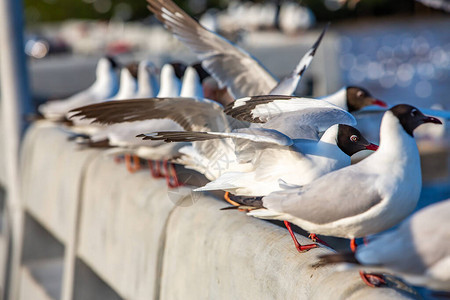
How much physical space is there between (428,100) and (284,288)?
26.1 meters

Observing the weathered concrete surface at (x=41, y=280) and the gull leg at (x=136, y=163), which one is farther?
the weathered concrete surface at (x=41, y=280)

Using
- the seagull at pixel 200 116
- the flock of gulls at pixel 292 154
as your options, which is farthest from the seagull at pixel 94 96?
the seagull at pixel 200 116

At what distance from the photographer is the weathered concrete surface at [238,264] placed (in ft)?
12.2

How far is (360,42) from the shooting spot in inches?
2350

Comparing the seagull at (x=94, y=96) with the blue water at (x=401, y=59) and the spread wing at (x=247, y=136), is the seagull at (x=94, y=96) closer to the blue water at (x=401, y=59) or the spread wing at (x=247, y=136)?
the spread wing at (x=247, y=136)

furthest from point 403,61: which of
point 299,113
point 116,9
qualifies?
point 299,113

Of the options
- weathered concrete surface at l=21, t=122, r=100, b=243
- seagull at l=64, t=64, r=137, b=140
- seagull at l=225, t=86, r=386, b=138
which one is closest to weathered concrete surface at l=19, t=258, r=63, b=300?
weathered concrete surface at l=21, t=122, r=100, b=243

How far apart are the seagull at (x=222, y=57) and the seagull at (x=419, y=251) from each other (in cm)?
348

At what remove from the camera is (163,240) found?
545 centimetres

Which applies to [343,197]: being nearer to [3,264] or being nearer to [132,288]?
[132,288]

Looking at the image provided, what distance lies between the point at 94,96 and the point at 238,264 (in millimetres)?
5751

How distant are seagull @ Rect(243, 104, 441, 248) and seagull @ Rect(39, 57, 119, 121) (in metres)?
5.69

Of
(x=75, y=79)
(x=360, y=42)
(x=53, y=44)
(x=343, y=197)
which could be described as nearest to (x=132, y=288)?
(x=343, y=197)

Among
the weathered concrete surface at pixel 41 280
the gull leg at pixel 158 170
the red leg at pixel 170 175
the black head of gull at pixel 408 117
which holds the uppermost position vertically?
the black head of gull at pixel 408 117
